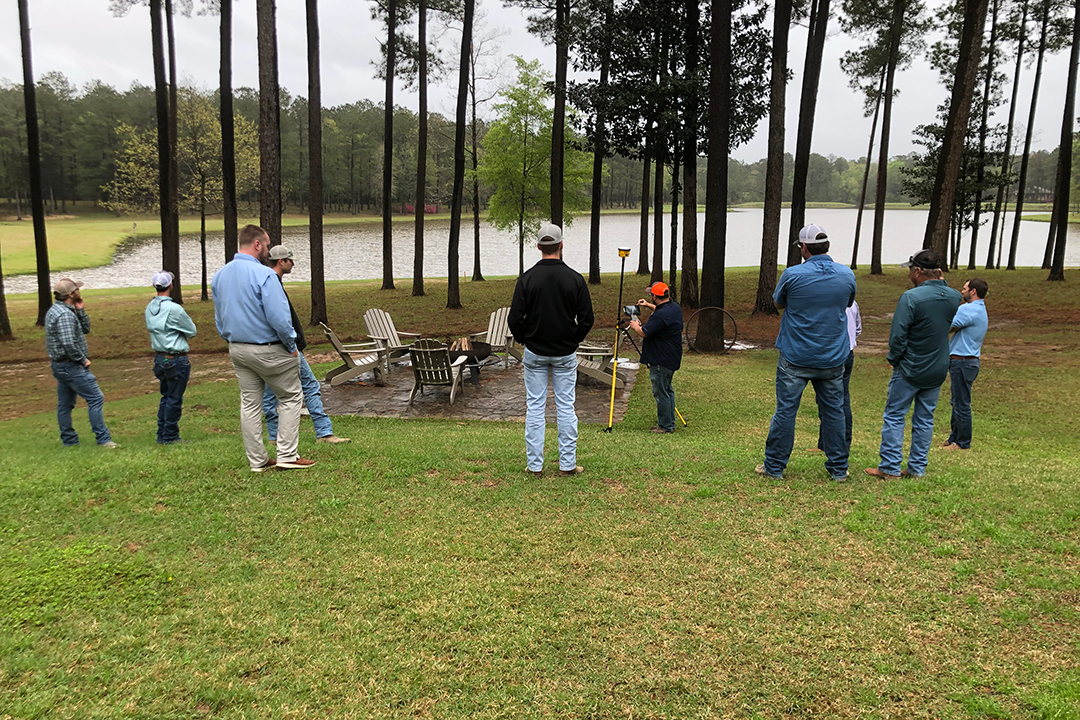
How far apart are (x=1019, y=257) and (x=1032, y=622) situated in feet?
187

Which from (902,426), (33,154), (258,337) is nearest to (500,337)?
(258,337)

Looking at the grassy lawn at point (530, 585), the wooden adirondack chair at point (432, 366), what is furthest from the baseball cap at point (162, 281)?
the wooden adirondack chair at point (432, 366)

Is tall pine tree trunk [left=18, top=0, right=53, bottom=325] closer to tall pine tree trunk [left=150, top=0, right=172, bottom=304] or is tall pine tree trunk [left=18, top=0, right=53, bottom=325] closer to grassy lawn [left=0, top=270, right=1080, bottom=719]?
tall pine tree trunk [left=150, top=0, right=172, bottom=304]

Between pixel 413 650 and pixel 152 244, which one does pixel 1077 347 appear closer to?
pixel 413 650

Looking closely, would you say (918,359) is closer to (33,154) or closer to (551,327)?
(551,327)

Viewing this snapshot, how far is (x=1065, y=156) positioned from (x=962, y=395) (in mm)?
25128

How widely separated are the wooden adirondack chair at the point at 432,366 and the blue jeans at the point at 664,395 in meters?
3.22

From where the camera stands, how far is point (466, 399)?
9820 mm

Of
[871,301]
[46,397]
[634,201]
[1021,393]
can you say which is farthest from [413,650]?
[634,201]

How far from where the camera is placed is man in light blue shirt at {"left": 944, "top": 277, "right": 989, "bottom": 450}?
685 cm

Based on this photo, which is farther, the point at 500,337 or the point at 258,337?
the point at 500,337

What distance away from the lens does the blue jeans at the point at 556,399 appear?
5.37 meters

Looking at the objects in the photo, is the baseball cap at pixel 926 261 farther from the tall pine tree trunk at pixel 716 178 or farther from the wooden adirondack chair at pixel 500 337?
the tall pine tree trunk at pixel 716 178

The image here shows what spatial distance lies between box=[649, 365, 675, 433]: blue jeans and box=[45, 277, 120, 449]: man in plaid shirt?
6223 millimetres
